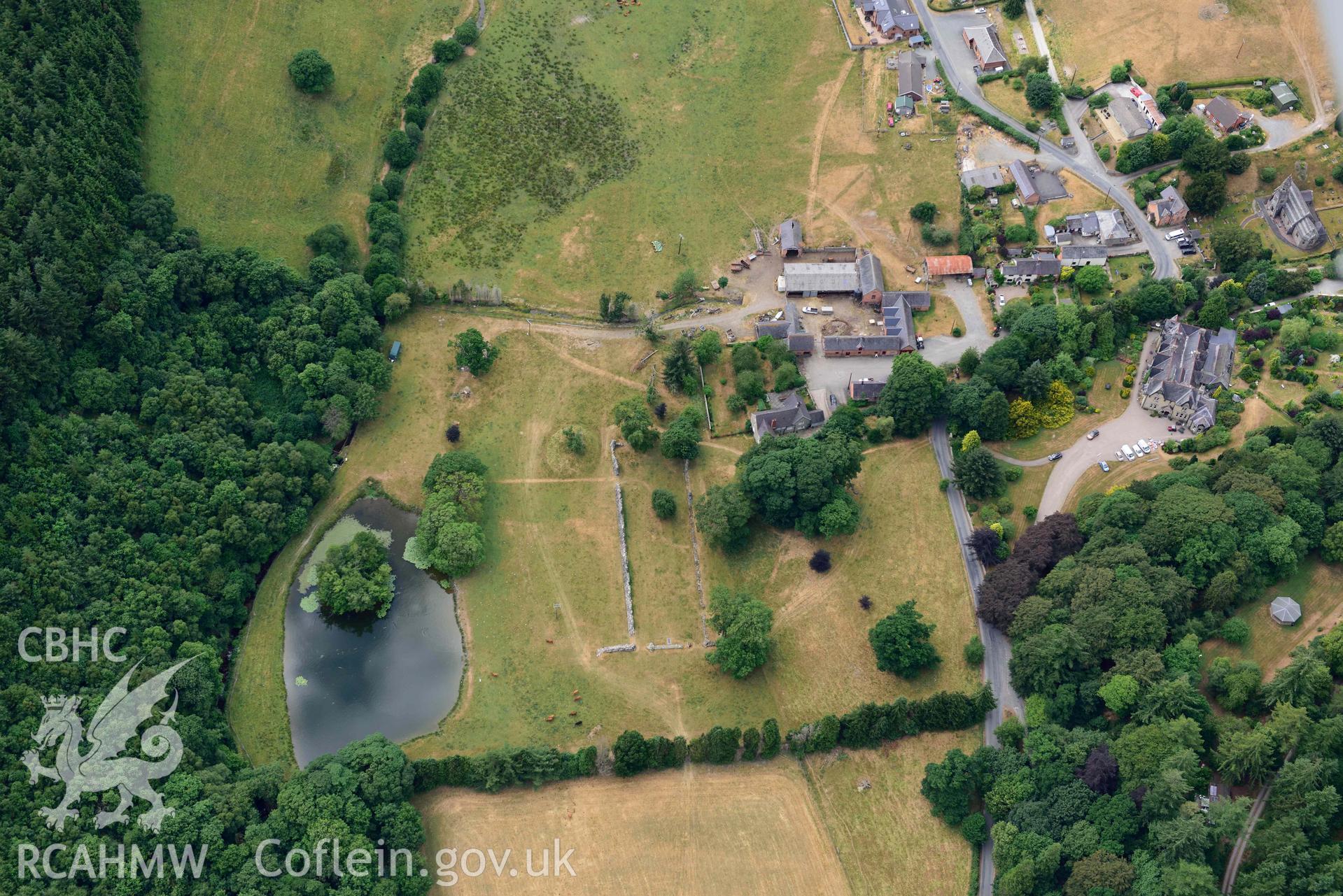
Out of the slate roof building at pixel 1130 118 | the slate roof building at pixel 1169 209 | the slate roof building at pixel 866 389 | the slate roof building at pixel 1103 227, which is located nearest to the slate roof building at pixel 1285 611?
the slate roof building at pixel 866 389

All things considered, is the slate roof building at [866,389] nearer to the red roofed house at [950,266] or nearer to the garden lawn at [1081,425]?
the garden lawn at [1081,425]

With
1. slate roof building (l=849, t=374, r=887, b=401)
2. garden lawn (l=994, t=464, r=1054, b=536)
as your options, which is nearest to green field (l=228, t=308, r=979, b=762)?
slate roof building (l=849, t=374, r=887, b=401)

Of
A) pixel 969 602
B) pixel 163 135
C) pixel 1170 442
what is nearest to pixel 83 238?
pixel 163 135

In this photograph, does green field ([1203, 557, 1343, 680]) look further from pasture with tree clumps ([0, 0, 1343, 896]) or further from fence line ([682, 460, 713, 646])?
fence line ([682, 460, 713, 646])

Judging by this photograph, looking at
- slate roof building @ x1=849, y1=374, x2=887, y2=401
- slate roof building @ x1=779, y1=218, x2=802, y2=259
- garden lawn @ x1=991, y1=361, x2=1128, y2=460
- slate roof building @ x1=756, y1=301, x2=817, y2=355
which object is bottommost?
garden lawn @ x1=991, y1=361, x2=1128, y2=460

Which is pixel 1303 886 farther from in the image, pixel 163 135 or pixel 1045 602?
pixel 163 135

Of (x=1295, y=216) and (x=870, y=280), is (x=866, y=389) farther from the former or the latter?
(x=1295, y=216)
